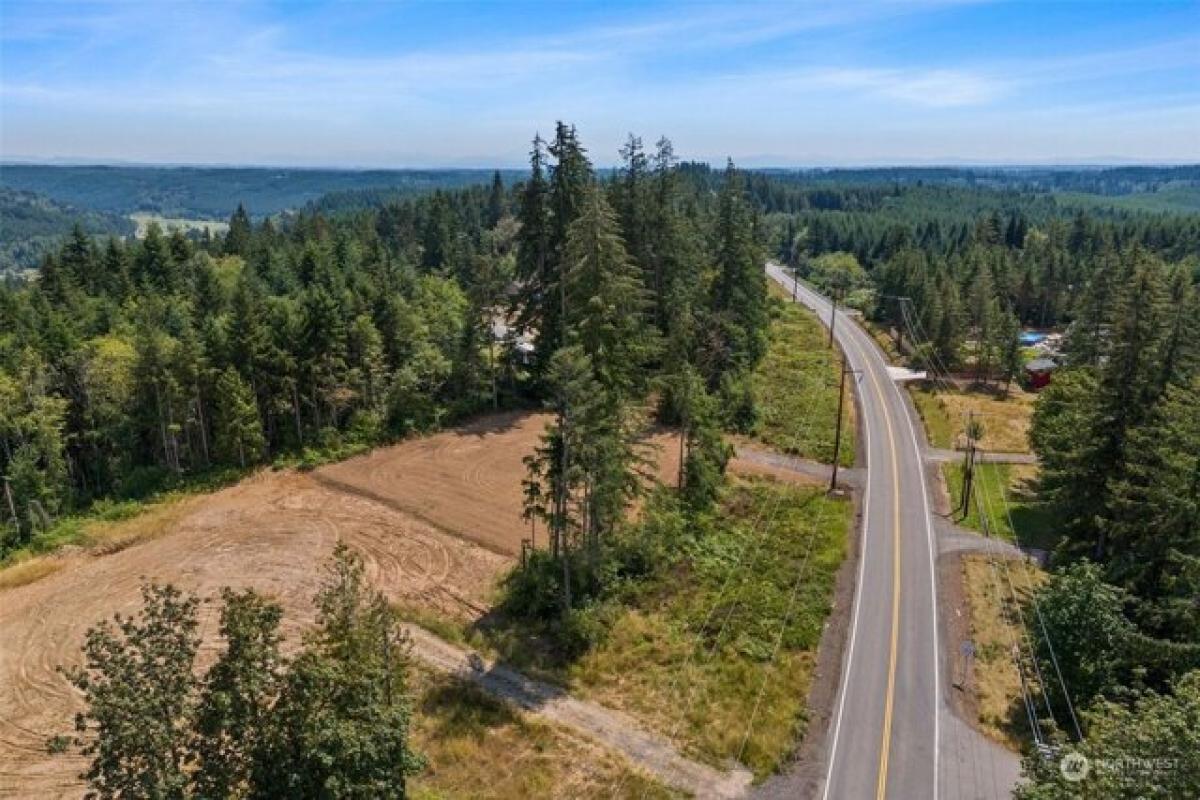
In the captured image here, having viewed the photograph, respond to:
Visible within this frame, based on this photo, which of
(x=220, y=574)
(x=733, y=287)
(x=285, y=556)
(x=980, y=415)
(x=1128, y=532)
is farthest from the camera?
(x=733, y=287)

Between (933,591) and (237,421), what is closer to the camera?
(933,591)

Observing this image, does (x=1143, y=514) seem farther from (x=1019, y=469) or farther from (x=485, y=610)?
(x=485, y=610)

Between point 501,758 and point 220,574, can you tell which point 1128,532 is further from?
point 220,574

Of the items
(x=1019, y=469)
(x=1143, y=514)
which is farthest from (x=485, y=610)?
(x=1019, y=469)

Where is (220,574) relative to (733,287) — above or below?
below

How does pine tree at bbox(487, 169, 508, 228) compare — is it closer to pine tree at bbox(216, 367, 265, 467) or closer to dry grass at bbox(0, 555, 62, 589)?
pine tree at bbox(216, 367, 265, 467)

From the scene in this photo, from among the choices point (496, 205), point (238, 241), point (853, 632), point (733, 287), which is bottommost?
point (853, 632)

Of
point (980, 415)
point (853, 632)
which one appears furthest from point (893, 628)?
point (980, 415)
